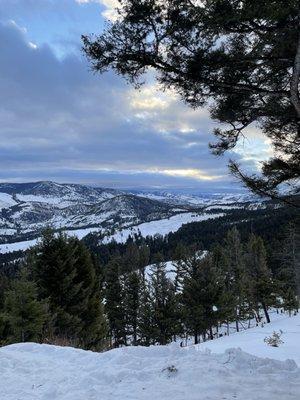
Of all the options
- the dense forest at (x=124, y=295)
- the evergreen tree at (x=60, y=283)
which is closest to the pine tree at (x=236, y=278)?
the dense forest at (x=124, y=295)

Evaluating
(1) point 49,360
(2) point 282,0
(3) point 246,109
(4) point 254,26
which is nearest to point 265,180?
(3) point 246,109

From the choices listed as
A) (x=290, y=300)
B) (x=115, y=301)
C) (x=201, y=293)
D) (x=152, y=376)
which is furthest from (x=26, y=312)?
(x=290, y=300)

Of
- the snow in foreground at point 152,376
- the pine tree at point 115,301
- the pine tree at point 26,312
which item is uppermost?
the snow in foreground at point 152,376

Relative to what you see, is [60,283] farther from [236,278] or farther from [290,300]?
[236,278]

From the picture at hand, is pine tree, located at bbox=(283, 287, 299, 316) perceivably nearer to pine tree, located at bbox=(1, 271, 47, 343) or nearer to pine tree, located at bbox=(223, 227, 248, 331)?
pine tree, located at bbox=(223, 227, 248, 331)

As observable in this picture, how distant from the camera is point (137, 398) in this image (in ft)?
24.4

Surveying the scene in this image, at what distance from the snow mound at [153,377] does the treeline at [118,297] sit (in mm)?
3611

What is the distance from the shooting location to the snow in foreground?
7.50m

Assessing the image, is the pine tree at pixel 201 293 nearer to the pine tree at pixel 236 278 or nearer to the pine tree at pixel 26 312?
the pine tree at pixel 236 278

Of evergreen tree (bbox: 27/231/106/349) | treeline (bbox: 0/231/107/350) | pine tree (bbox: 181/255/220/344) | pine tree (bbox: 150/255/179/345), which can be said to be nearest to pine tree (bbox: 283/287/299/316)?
pine tree (bbox: 181/255/220/344)

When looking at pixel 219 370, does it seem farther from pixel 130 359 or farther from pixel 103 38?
pixel 103 38

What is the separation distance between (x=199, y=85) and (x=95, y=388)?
6232 millimetres

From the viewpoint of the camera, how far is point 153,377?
27.8ft

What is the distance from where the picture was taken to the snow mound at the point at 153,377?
295 inches
